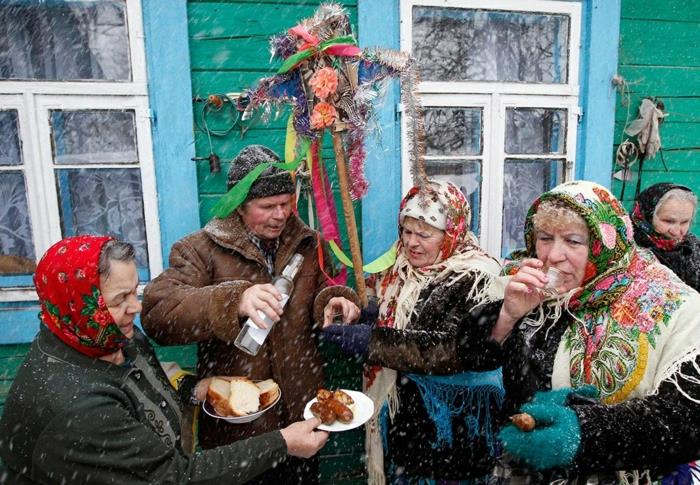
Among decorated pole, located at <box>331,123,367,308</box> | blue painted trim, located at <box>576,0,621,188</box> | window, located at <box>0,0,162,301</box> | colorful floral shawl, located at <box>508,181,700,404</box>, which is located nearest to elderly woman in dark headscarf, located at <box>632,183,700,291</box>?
blue painted trim, located at <box>576,0,621,188</box>

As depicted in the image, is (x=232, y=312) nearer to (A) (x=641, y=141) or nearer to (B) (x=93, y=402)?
(B) (x=93, y=402)

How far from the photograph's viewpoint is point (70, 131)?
2.41m

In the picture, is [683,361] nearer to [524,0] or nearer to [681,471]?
[681,471]

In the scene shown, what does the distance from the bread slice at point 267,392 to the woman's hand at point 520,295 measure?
968 mm

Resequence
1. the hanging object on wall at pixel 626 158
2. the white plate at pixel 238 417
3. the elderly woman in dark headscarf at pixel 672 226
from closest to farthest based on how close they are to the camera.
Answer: the white plate at pixel 238 417 < the elderly woman in dark headscarf at pixel 672 226 < the hanging object on wall at pixel 626 158

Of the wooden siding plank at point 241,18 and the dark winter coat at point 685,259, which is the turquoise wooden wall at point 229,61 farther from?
the dark winter coat at point 685,259

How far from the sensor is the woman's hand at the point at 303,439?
155 cm

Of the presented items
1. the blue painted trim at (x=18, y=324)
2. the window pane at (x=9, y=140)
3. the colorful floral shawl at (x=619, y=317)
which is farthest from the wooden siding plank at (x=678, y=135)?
the blue painted trim at (x=18, y=324)

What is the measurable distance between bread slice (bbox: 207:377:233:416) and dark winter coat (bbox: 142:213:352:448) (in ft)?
0.42

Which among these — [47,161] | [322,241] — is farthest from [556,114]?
[47,161]

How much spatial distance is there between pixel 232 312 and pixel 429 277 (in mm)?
945

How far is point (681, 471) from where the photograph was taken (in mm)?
1475

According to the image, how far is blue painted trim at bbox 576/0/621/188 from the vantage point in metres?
2.73

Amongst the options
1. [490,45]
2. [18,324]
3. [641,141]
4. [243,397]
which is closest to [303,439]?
[243,397]
